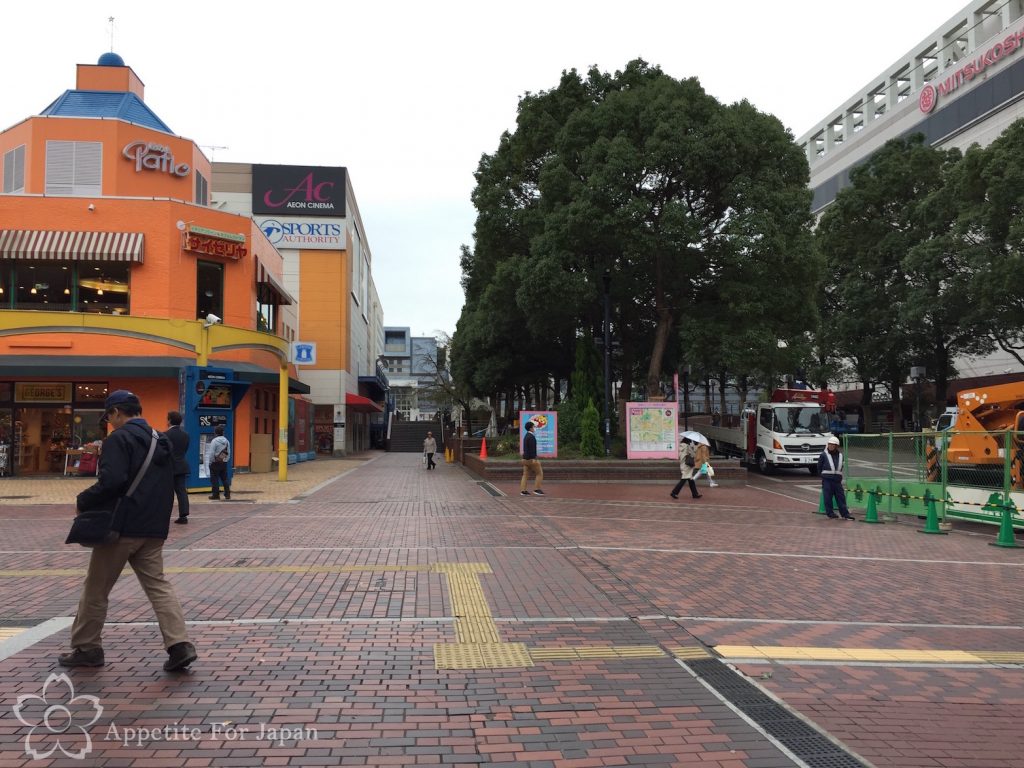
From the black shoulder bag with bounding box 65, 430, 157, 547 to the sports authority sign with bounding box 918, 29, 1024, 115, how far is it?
51218 millimetres

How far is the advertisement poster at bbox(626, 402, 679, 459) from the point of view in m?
24.6

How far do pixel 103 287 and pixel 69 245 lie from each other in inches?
64.0

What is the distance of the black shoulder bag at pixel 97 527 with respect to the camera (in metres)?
4.68

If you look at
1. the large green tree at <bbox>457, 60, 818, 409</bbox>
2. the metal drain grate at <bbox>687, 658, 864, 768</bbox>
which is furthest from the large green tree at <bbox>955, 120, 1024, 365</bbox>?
the metal drain grate at <bbox>687, 658, 864, 768</bbox>

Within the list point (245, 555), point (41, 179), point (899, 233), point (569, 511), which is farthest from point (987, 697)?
point (899, 233)

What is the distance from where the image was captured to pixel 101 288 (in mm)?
24703

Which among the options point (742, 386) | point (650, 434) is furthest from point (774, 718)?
point (742, 386)

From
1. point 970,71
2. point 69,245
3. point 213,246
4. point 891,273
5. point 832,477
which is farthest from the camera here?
point 970,71

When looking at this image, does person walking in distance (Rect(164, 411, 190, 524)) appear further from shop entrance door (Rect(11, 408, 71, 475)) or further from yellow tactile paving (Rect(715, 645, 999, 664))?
shop entrance door (Rect(11, 408, 71, 475))

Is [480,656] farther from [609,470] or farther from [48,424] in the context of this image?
[48,424]

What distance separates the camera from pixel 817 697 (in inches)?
184

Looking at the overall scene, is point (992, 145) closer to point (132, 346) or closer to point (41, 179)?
point (132, 346)

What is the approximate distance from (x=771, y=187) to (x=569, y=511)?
14.9 meters

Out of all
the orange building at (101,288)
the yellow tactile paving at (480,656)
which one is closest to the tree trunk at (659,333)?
the orange building at (101,288)
